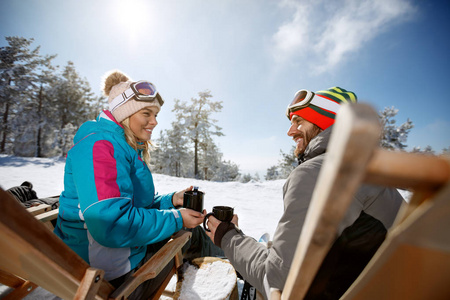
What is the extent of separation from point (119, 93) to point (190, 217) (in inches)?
63.0

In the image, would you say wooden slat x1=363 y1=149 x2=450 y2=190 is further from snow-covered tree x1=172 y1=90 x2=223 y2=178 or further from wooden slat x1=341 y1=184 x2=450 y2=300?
snow-covered tree x1=172 y1=90 x2=223 y2=178

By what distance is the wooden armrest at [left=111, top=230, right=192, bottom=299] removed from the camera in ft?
3.90

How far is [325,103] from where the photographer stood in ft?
6.50

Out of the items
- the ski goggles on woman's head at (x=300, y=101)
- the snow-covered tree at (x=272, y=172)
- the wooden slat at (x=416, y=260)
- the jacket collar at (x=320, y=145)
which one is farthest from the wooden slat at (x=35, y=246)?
the snow-covered tree at (x=272, y=172)

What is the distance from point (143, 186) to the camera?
5.97 feet

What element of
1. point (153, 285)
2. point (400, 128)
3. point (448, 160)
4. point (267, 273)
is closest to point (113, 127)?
point (153, 285)

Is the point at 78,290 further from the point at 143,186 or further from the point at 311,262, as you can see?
the point at 311,262

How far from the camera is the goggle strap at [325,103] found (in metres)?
1.94

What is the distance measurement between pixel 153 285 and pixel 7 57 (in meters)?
33.1

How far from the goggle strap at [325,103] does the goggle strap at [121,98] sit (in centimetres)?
201

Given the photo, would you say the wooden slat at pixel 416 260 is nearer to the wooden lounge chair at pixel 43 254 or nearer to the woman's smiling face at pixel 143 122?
the wooden lounge chair at pixel 43 254

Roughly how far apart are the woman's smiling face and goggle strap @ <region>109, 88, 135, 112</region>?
0.60ft

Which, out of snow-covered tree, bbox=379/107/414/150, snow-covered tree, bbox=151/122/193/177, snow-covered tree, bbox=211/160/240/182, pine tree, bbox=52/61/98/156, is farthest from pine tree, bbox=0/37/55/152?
snow-covered tree, bbox=379/107/414/150

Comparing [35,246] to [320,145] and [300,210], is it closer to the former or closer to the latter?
[300,210]
